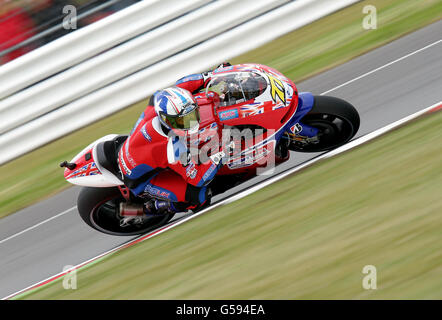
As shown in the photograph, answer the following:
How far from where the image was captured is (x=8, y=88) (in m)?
8.45

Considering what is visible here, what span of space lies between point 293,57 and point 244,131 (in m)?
3.72

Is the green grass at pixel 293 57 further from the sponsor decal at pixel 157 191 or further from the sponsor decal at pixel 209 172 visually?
the sponsor decal at pixel 209 172

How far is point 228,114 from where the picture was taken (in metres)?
5.44

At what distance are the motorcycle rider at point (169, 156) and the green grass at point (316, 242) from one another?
0.54 metres

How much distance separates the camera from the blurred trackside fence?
852cm

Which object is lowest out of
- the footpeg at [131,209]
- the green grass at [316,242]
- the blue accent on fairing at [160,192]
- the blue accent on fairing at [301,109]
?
the green grass at [316,242]

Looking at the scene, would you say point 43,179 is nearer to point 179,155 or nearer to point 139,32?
point 139,32

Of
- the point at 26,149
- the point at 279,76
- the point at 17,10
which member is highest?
Answer: the point at 17,10

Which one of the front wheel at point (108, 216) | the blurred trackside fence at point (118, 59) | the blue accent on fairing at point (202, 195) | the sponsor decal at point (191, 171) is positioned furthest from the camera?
the blurred trackside fence at point (118, 59)

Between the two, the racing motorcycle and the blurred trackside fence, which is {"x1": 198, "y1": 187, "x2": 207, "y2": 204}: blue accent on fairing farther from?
the blurred trackside fence

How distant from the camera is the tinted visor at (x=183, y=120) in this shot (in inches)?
204

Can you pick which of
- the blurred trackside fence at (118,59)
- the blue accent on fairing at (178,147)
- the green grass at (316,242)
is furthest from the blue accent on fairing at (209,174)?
the blurred trackside fence at (118,59)
